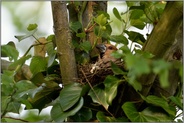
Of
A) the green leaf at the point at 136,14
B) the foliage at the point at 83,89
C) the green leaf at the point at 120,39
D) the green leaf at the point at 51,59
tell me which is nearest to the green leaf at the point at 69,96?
the foliage at the point at 83,89

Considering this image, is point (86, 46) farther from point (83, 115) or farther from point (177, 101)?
point (177, 101)

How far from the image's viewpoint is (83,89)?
1.03 metres

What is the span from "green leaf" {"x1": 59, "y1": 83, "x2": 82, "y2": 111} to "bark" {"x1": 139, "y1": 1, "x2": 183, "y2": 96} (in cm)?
20

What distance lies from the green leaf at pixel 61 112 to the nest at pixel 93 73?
11 cm

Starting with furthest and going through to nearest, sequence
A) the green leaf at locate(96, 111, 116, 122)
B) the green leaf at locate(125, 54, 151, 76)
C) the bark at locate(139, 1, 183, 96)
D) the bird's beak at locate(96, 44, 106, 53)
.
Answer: the bird's beak at locate(96, 44, 106, 53)
the green leaf at locate(96, 111, 116, 122)
the bark at locate(139, 1, 183, 96)
the green leaf at locate(125, 54, 151, 76)

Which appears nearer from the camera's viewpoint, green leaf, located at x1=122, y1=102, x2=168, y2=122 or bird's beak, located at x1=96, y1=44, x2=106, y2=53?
green leaf, located at x1=122, y1=102, x2=168, y2=122

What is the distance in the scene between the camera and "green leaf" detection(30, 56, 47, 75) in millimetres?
1189

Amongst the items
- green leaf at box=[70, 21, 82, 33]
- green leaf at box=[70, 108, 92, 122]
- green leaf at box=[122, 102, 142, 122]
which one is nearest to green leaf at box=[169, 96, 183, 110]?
green leaf at box=[122, 102, 142, 122]

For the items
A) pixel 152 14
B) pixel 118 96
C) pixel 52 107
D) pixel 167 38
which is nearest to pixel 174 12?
pixel 167 38

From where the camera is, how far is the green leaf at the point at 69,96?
1.00 metres

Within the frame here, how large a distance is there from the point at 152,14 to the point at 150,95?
26 cm

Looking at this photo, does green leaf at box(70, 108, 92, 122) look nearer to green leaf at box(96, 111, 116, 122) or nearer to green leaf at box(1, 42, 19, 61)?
green leaf at box(96, 111, 116, 122)

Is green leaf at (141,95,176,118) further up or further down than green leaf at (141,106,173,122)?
further up

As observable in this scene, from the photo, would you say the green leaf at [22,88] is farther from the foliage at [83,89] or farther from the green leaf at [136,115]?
the green leaf at [136,115]
